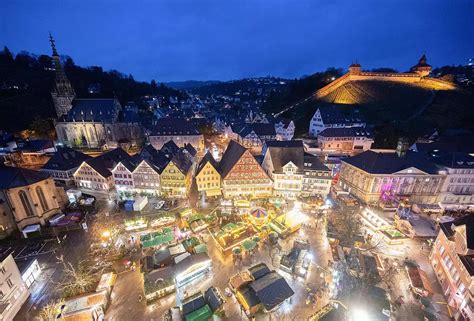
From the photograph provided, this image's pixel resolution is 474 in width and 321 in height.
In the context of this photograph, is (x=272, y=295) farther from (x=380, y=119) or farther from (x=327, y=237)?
(x=380, y=119)

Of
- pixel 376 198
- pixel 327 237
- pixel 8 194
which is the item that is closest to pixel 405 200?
pixel 376 198

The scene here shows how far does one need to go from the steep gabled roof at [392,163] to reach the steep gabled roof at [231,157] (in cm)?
2336

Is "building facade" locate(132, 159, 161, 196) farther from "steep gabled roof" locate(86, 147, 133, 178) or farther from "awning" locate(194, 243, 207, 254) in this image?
"awning" locate(194, 243, 207, 254)

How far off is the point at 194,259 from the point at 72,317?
39.1 feet

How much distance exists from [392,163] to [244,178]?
91.7ft

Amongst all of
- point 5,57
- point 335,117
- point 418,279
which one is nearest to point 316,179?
Answer: point 418,279

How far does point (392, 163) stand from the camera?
36.9 metres

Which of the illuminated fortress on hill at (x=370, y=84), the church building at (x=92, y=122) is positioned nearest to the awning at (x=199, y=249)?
the church building at (x=92, y=122)

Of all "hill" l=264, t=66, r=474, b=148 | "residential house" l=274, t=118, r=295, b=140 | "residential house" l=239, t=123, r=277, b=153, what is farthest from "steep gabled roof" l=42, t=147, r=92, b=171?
"hill" l=264, t=66, r=474, b=148

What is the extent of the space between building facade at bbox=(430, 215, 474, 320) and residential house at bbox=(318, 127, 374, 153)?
41.5 meters

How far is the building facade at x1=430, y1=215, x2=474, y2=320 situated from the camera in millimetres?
18797

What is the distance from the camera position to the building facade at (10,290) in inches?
745

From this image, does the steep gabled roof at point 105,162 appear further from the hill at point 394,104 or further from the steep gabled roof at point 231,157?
the hill at point 394,104

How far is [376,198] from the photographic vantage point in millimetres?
37312
